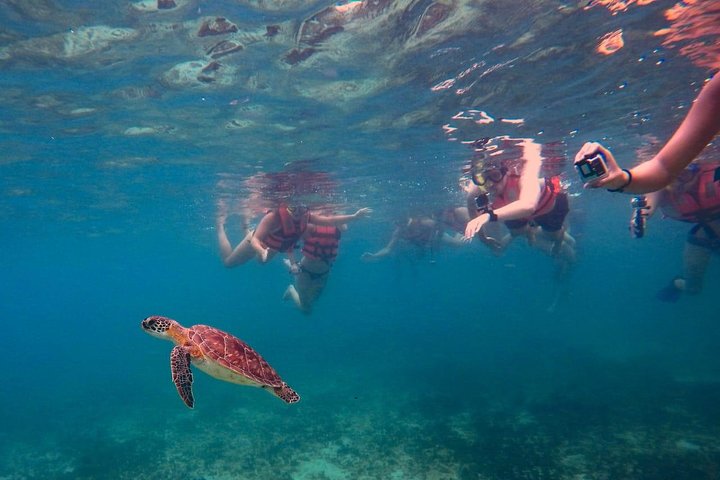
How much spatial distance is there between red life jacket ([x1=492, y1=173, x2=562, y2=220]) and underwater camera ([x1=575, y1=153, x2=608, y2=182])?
7.13 m

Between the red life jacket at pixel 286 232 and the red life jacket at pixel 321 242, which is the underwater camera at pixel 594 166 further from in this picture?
the red life jacket at pixel 321 242

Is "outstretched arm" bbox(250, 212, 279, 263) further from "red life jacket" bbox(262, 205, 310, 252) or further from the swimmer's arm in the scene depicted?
the swimmer's arm

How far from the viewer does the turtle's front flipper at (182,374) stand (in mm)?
4500

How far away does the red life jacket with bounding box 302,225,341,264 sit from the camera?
579 inches

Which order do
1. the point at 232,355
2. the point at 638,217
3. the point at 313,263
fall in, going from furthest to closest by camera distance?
the point at 313,263, the point at 638,217, the point at 232,355

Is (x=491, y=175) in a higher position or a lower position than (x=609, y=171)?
higher

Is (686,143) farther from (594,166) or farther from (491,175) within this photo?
(491,175)

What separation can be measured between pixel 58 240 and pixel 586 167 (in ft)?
159

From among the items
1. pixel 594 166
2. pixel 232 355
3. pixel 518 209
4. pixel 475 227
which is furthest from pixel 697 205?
pixel 232 355

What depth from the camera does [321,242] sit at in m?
14.7

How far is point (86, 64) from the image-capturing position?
29.8 ft

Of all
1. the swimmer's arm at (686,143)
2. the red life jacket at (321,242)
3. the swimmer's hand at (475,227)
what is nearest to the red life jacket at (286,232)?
the red life jacket at (321,242)

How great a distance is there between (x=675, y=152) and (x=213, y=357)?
16.5ft

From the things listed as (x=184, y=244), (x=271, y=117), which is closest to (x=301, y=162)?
(x=271, y=117)
